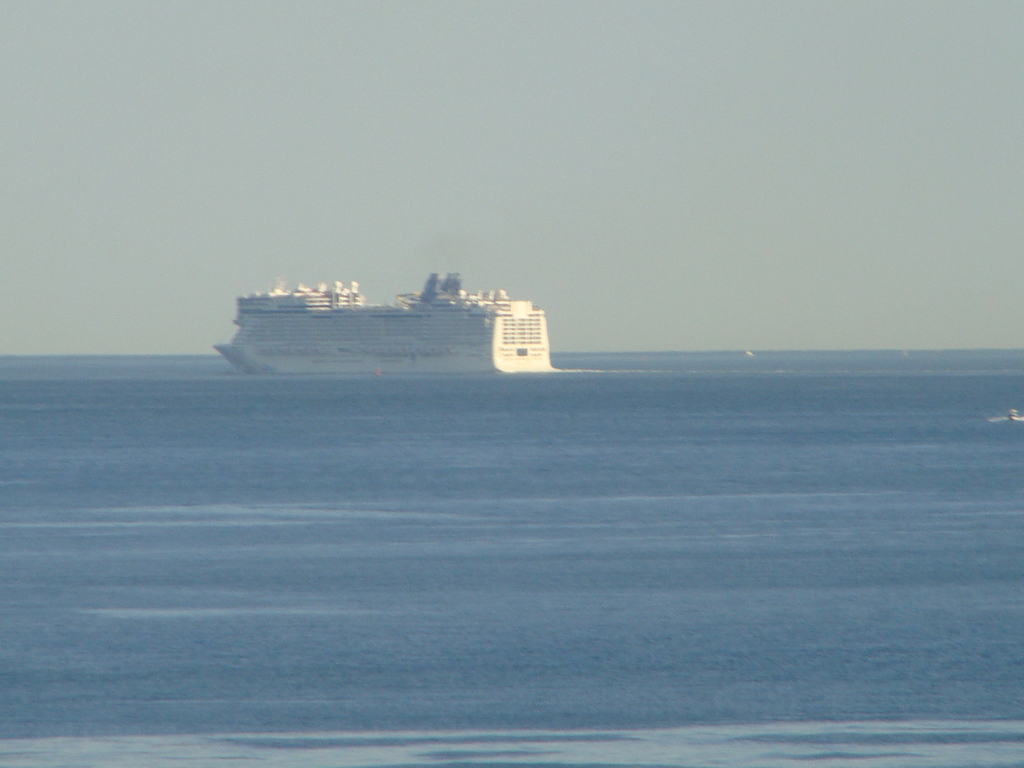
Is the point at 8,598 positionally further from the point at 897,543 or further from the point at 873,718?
the point at 897,543

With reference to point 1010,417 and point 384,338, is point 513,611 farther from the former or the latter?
point 384,338

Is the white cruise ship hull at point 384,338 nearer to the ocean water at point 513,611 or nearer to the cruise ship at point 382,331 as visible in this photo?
the cruise ship at point 382,331

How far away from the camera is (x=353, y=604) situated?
53.3 ft

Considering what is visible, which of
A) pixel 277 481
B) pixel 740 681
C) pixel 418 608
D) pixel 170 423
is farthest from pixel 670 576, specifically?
pixel 170 423

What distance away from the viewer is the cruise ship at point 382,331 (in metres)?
104

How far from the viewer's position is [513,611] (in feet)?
51.9

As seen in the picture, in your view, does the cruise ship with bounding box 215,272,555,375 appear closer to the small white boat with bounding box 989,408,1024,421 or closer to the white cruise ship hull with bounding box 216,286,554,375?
the white cruise ship hull with bounding box 216,286,554,375

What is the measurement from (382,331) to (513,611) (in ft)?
293

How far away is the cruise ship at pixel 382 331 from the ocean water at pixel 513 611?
6495 centimetres

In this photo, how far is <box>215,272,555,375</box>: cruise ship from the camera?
341 feet

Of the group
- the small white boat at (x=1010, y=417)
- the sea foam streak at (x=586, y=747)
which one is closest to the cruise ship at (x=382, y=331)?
the small white boat at (x=1010, y=417)

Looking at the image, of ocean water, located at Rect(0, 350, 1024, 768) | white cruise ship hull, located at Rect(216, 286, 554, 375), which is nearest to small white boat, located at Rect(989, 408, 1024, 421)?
ocean water, located at Rect(0, 350, 1024, 768)

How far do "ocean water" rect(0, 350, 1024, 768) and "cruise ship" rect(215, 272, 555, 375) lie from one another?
64.9 meters

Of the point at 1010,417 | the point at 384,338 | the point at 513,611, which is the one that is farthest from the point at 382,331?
the point at 513,611
